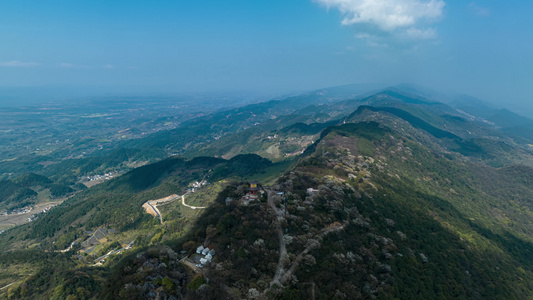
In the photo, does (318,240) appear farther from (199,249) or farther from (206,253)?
(199,249)

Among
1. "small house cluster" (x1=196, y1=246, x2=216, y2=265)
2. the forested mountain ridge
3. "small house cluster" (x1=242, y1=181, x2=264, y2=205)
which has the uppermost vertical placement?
"small house cluster" (x1=242, y1=181, x2=264, y2=205)

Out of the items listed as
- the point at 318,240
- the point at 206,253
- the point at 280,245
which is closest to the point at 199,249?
the point at 206,253

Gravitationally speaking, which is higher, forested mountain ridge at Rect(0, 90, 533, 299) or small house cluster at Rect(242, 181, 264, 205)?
small house cluster at Rect(242, 181, 264, 205)

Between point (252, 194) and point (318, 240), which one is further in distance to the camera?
point (252, 194)

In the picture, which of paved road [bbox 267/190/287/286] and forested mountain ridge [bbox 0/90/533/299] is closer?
forested mountain ridge [bbox 0/90/533/299]

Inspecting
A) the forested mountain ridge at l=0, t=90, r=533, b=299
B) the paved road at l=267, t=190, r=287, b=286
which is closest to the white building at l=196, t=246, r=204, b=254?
the forested mountain ridge at l=0, t=90, r=533, b=299

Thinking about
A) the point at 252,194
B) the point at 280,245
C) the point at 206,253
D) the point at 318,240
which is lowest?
the point at 318,240

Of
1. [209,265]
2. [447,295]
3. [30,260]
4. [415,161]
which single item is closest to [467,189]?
[415,161]

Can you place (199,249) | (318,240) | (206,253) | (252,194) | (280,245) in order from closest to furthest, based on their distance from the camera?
(206,253), (199,249), (280,245), (318,240), (252,194)

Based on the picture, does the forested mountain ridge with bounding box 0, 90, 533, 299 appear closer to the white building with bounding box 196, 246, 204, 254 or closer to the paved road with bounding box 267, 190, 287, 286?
the paved road with bounding box 267, 190, 287, 286

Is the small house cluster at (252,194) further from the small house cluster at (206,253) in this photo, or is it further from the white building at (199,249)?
the small house cluster at (206,253)
